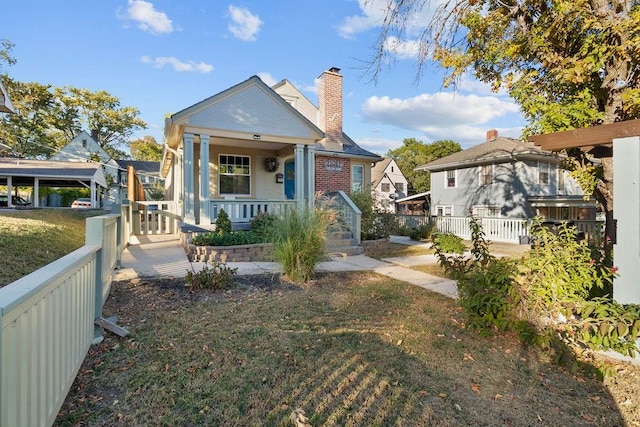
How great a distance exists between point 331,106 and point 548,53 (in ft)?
30.5

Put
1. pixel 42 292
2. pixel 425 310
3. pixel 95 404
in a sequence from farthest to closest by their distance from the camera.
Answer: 1. pixel 425 310
2. pixel 95 404
3. pixel 42 292

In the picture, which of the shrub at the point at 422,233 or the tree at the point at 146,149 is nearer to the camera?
the shrub at the point at 422,233

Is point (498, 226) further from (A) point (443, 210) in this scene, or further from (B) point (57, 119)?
(B) point (57, 119)

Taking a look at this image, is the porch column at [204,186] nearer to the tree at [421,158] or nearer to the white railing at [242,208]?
the white railing at [242,208]

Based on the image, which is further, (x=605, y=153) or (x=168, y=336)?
(x=605, y=153)

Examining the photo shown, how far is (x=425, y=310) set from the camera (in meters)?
4.43

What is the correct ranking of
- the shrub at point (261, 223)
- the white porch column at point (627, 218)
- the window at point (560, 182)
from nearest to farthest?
1. the white porch column at point (627, 218)
2. the shrub at point (261, 223)
3. the window at point (560, 182)

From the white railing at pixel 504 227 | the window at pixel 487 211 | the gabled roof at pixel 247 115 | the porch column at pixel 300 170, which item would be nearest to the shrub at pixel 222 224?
the gabled roof at pixel 247 115

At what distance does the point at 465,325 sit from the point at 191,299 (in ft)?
11.4

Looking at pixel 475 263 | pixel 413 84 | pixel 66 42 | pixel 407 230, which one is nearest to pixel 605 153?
pixel 475 263

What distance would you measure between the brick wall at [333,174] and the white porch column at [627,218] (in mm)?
10066

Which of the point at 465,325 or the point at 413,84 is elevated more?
the point at 413,84

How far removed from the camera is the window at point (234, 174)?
38.8ft

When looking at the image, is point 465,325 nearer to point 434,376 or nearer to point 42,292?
point 434,376
